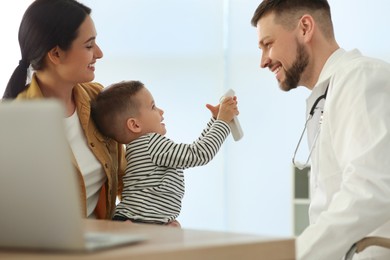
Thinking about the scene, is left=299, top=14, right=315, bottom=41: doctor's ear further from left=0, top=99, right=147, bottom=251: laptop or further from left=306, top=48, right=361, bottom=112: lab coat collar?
left=0, top=99, right=147, bottom=251: laptop

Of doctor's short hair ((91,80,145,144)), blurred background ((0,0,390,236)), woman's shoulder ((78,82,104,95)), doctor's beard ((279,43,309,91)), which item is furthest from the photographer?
blurred background ((0,0,390,236))

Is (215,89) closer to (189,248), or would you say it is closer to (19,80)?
(19,80)

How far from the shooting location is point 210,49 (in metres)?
6.12

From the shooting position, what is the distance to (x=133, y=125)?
7.57 ft

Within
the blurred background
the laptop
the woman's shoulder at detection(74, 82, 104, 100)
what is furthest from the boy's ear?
the blurred background

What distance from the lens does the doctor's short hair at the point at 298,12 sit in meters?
2.51

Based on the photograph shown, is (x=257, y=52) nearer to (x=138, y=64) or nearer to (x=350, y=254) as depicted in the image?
(x=138, y=64)

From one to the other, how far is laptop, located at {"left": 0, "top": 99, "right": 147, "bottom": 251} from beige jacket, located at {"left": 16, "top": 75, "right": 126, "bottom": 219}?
1.32m

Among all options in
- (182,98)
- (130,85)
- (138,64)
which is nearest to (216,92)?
(182,98)

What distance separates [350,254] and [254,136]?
4174 mm

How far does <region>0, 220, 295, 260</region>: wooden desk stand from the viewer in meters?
0.74

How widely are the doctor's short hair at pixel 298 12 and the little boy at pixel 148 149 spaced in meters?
0.42

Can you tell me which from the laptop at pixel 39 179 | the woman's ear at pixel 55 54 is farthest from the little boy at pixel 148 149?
the laptop at pixel 39 179

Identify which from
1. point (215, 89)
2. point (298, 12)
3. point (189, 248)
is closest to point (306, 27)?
point (298, 12)
